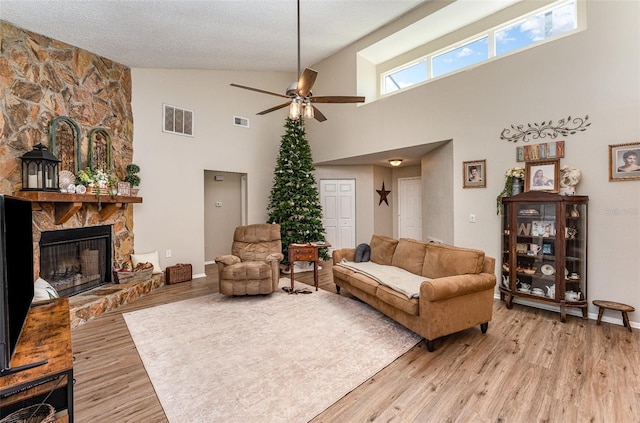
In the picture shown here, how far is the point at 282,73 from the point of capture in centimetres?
639

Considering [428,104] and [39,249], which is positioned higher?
[428,104]

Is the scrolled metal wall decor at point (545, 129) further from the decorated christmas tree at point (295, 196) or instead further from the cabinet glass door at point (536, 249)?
the decorated christmas tree at point (295, 196)

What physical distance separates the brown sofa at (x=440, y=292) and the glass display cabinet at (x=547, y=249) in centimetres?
97

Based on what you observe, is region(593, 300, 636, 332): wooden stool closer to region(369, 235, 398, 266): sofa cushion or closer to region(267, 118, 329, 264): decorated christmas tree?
region(369, 235, 398, 266): sofa cushion

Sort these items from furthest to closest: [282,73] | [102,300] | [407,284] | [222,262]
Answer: [282,73], [222,262], [102,300], [407,284]

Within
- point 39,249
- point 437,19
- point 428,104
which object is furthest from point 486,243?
point 39,249

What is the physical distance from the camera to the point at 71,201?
136 inches

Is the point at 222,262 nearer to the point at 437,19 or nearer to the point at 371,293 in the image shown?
the point at 371,293

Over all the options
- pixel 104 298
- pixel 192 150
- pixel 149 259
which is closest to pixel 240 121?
pixel 192 150

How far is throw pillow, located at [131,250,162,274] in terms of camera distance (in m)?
4.57

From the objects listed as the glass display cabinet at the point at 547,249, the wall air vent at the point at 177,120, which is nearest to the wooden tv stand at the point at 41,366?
the wall air vent at the point at 177,120

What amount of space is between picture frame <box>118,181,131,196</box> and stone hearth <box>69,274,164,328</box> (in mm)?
1356

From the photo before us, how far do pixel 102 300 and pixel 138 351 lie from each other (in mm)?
1378

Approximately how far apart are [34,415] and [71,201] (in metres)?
3.14
